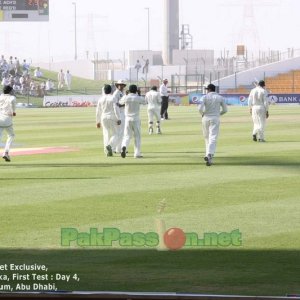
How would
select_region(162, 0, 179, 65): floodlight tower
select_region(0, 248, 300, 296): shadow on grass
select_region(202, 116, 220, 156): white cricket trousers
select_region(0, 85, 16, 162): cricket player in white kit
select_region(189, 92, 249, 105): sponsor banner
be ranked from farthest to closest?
select_region(162, 0, 179, 65): floodlight tower
select_region(189, 92, 249, 105): sponsor banner
select_region(0, 85, 16, 162): cricket player in white kit
select_region(202, 116, 220, 156): white cricket trousers
select_region(0, 248, 300, 296): shadow on grass

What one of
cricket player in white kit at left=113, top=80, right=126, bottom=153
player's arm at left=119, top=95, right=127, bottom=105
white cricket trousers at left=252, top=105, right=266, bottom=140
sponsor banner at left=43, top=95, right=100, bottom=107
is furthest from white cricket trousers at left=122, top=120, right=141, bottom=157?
sponsor banner at left=43, top=95, right=100, bottom=107

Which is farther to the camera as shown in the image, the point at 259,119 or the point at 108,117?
the point at 259,119

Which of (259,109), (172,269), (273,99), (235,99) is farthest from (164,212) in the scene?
(235,99)

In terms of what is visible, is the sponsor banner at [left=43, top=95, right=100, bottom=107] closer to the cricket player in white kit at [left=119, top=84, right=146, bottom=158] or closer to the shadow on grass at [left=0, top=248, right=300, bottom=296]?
the cricket player in white kit at [left=119, top=84, right=146, bottom=158]

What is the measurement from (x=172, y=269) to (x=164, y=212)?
178 inches

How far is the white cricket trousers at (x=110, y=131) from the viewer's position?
26688 millimetres

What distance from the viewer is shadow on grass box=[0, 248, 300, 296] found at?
9.45 meters

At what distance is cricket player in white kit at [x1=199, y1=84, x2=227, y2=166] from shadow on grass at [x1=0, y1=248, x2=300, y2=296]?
11.5 meters

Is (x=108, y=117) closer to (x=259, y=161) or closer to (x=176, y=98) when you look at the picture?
(x=259, y=161)

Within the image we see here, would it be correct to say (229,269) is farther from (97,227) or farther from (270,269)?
(97,227)

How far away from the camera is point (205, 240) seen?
12.6 m

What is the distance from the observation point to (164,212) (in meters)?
15.0

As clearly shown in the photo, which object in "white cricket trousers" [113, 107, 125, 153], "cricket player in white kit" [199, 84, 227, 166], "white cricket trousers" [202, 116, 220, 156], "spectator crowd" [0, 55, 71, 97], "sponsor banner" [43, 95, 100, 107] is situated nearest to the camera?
"cricket player in white kit" [199, 84, 227, 166]

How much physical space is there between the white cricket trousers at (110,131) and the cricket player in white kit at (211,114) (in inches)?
152
